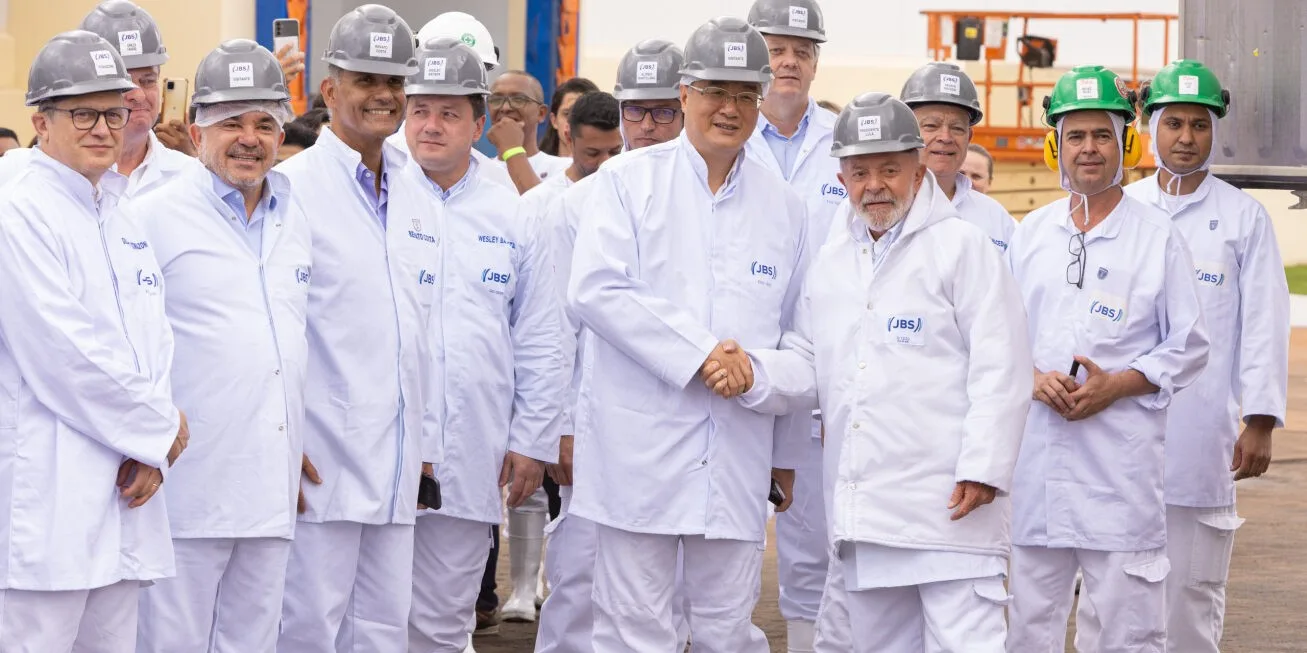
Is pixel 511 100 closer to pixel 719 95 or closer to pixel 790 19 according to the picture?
pixel 790 19

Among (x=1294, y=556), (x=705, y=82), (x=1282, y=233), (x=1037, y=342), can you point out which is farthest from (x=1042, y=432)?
(x=1282, y=233)

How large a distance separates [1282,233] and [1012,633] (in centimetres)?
2110

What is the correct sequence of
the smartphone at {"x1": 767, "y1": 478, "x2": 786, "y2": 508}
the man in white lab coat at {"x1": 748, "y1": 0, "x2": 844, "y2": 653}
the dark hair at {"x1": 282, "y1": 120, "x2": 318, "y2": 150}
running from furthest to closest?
the dark hair at {"x1": 282, "y1": 120, "x2": 318, "y2": 150} → the man in white lab coat at {"x1": 748, "y1": 0, "x2": 844, "y2": 653} → the smartphone at {"x1": 767, "y1": 478, "x2": 786, "y2": 508}

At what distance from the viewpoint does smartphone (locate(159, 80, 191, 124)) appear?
853cm

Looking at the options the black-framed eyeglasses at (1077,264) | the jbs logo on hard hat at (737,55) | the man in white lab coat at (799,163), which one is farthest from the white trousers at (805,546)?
the jbs logo on hard hat at (737,55)

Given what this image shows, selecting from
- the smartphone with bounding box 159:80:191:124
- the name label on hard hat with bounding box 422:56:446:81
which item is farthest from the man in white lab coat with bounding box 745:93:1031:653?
the smartphone with bounding box 159:80:191:124

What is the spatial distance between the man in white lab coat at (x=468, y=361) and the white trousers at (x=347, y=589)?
52 cm

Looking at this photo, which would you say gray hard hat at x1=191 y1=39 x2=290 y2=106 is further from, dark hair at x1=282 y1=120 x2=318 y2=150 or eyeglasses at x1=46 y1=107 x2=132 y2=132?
dark hair at x1=282 y1=120 x2=318 y2=150

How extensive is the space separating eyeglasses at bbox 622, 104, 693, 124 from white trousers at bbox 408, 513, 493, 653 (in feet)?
5.19

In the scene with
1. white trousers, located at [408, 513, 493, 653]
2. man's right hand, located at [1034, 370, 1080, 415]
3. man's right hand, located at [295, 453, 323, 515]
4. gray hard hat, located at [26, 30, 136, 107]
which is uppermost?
gray hard hat, located at [26, 30, 136, 107]

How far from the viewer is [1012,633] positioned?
6.23 meters

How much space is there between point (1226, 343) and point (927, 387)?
191 centimetres

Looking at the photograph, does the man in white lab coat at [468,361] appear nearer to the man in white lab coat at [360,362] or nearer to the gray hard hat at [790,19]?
the man in white lab coat at [360,362]

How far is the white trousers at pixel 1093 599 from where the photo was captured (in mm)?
6066
